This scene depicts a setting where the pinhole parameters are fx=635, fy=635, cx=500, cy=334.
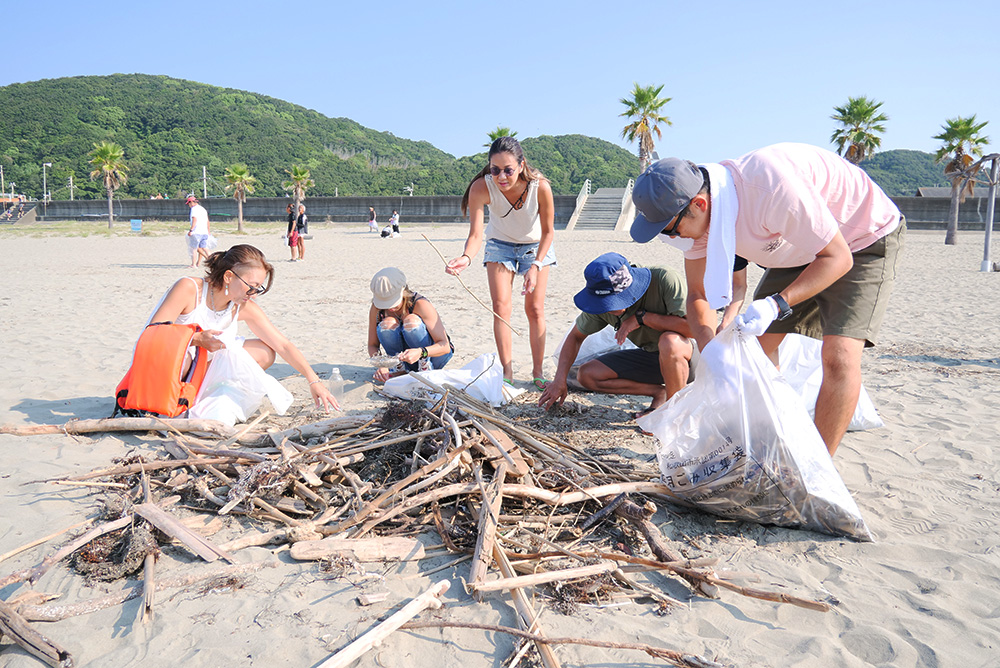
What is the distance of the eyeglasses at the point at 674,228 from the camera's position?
2.39m

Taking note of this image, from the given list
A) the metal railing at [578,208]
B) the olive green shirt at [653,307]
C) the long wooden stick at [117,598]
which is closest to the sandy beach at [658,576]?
the long wooden stick at [117,598]

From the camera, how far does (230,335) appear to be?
11.9 ft

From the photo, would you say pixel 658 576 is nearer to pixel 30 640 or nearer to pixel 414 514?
pixel 414 514

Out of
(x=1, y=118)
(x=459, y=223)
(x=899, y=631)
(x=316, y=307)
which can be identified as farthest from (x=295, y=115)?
(x=899, y=631)

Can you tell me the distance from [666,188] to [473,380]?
5.83ft

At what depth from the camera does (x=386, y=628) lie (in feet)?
5.45

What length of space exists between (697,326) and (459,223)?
97.4ft

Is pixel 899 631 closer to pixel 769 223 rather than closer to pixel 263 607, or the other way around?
pixel 769 223

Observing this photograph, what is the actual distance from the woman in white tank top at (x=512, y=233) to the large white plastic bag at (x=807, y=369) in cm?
147

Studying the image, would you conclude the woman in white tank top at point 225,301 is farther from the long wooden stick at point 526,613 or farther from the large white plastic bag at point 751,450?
the large white plastic bag at point 751,450

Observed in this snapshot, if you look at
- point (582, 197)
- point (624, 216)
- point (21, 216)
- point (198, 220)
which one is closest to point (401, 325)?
point (198, 220)

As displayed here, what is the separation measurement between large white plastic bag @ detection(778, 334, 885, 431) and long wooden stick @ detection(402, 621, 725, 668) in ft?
6.92

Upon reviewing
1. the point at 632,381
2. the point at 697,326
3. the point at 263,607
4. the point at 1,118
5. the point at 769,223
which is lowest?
the point at 263,607

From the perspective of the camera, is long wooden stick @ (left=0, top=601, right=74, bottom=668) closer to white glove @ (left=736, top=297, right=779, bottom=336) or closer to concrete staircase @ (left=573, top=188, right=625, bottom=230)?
white glove @ (left=736, top=297, right=779, bottom=336)
